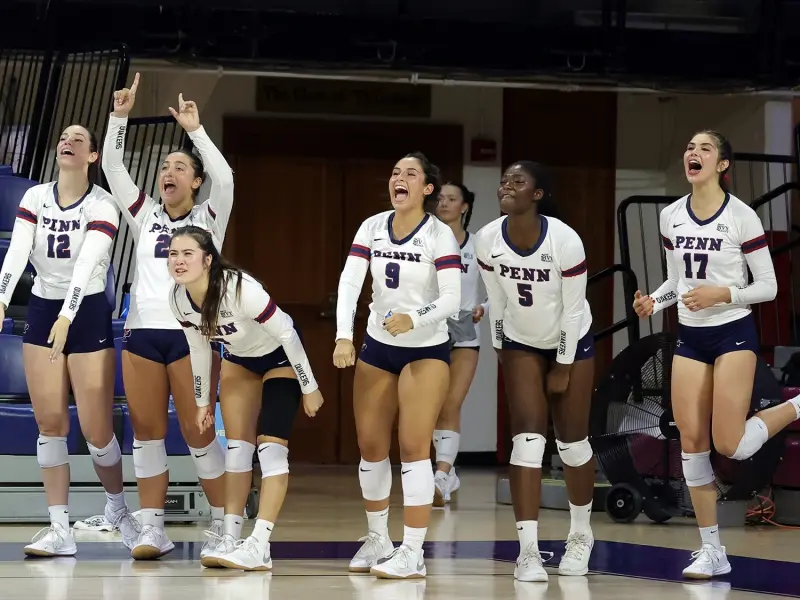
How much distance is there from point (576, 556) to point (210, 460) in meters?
1.50

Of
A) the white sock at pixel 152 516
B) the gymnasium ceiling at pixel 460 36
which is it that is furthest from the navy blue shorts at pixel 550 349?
the gymnasium ceiling at pixel 460 36

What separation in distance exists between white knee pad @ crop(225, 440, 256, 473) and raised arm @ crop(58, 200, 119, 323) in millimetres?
801

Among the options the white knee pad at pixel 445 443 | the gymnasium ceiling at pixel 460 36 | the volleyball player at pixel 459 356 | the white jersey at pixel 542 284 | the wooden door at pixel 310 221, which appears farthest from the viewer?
the wooden door at pixel 310 221

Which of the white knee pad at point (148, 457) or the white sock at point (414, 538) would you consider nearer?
the white sock at point (414, 538)

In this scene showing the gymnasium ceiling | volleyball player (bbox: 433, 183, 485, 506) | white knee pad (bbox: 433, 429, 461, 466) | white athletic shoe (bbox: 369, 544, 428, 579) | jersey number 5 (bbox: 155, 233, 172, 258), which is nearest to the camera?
white athletic shoe (bbox: 369, 544, 428, 579)

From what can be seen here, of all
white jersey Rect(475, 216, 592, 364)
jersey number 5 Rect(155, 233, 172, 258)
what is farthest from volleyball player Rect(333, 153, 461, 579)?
jersey number 5 Rect(155, 233, 172, 258)

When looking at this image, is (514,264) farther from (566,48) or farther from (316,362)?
(316,362)

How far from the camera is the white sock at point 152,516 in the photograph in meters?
5.85

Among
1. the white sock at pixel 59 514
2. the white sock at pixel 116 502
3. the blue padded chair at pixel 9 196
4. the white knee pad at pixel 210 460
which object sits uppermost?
the blue padded chair at pixel 9 196

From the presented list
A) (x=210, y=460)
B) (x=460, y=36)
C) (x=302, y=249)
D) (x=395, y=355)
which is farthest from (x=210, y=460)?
(x=302, y=249)

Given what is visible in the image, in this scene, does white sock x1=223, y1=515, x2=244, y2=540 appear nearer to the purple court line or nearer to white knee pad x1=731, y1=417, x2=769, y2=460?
the purple court line

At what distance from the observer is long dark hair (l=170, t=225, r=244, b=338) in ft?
17.6

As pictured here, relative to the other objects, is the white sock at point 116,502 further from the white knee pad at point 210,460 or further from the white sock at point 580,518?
the white sock at point 580,518

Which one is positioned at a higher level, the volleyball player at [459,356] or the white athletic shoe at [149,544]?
the volleyball player at [459,356]
